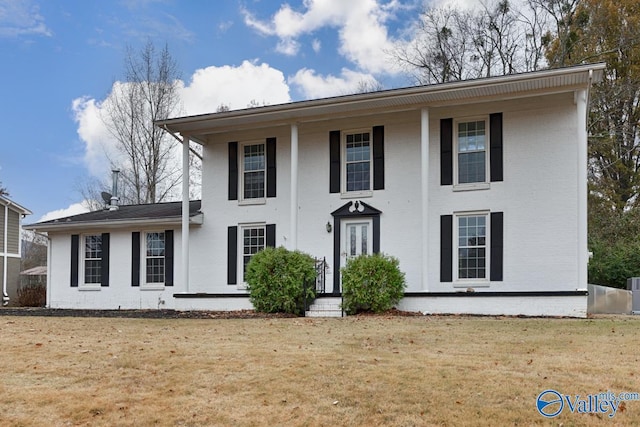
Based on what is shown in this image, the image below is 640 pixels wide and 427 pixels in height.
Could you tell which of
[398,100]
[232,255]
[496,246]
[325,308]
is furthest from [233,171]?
[496,246]

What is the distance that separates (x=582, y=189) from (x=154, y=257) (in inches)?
483

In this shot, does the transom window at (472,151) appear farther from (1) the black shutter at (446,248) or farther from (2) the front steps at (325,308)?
(2) the front steps at (325,308)

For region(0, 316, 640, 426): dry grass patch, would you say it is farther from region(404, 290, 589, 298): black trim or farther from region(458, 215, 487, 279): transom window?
region(458, 215, 487, 279): transom window

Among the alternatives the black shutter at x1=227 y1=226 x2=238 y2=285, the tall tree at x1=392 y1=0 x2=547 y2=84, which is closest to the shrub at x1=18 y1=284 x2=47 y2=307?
the black shutter at x1=227 y1=226 x2=238 y2=285

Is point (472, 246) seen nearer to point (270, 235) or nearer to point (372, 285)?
point (372, 285)

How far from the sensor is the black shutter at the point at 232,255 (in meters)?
16.8

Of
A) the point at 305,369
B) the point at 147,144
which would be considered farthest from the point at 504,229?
the point at 147,144

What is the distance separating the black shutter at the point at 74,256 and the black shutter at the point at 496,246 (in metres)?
13.0

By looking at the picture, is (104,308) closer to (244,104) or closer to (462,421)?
(462,421)

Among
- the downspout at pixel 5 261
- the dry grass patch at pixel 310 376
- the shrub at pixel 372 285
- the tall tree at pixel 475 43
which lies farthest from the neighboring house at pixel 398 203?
the tall tree at pixel 475 43

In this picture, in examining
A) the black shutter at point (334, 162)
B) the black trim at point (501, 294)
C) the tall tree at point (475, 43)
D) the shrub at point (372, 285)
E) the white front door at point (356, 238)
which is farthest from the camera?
the tall tree at point (475, 43)

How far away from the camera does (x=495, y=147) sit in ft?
46.7

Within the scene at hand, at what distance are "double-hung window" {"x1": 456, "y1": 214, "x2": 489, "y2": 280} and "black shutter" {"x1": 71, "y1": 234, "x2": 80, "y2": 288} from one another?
1217 centimetres

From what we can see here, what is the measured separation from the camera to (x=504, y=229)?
14.0m
